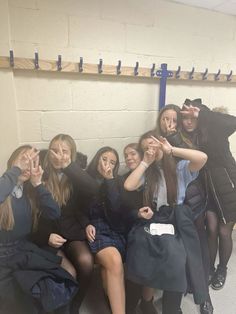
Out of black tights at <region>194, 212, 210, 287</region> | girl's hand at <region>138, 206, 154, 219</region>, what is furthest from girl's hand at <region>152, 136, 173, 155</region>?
black tights at <region>194, 212, 210, 287</region>

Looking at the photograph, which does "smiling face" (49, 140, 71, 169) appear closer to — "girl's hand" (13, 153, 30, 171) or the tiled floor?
"girl's hand" (13, 153, 30, 171)

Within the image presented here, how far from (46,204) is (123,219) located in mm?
437

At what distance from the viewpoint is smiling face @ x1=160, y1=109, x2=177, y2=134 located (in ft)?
5.30

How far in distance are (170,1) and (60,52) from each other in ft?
2.77

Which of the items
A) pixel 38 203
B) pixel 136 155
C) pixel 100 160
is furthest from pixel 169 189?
pixel 38 203

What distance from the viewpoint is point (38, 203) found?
4.39ft

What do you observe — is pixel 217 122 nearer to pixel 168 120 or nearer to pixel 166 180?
pixel 168 120

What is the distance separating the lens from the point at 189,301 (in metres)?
1.60

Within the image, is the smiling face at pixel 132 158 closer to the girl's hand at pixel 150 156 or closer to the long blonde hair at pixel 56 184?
the girl's hand at pixel 150 156

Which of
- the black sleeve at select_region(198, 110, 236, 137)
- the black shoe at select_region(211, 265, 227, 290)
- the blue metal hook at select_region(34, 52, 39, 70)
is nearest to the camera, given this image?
the blue metal hook at select_region(34, 52, 39, 70)

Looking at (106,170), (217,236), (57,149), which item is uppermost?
(57,149)

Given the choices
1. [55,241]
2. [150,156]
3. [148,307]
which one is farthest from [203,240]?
[55,241]

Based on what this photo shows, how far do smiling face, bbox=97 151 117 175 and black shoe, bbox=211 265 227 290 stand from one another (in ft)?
3.23

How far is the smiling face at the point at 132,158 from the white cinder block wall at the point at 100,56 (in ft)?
0.93
